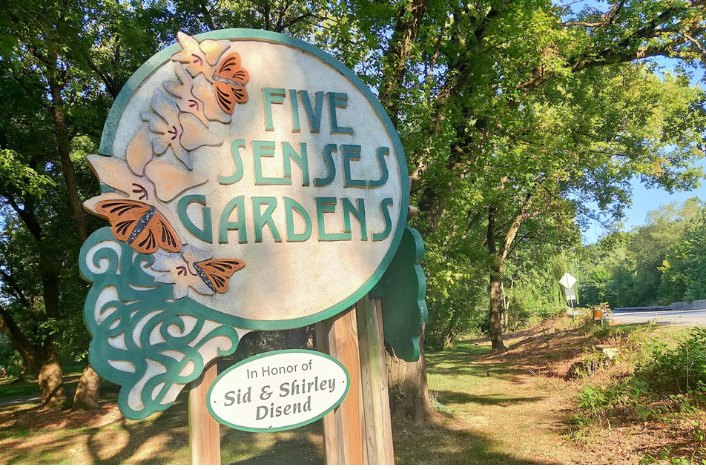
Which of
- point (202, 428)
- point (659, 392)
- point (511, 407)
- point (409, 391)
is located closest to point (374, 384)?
point (202, 428)

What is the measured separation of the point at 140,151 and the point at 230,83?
0.64 m

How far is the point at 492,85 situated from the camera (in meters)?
8.97

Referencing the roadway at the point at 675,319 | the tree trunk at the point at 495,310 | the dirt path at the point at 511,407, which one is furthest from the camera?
the tree trunk at the point at 495,310

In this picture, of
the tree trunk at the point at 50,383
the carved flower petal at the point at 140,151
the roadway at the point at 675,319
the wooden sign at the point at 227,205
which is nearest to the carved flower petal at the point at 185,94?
the wooden sign at the point at 227,205

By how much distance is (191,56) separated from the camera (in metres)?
2.63

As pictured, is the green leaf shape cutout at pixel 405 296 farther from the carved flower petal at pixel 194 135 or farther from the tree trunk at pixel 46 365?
the tree trunk at pixel 46 365

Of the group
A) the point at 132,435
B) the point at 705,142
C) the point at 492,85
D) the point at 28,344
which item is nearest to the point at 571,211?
the point at 705,142

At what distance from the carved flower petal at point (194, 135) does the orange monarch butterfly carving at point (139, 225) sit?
0.41m

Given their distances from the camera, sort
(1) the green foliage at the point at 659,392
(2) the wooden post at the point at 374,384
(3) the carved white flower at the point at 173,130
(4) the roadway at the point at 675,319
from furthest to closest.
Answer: (4) the roadway at the point at 675,319 → (1) the green foliage at the point at 659,392 → (2) the wooden post at the point at 374,384 → (3) the carved white flower at the point at 173,130

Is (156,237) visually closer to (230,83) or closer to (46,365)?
(230,83)

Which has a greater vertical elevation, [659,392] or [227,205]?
[227,205]

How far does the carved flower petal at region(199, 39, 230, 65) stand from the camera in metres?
2.66

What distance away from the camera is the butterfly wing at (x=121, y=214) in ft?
7.66

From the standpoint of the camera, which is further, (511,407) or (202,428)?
(511,407)
